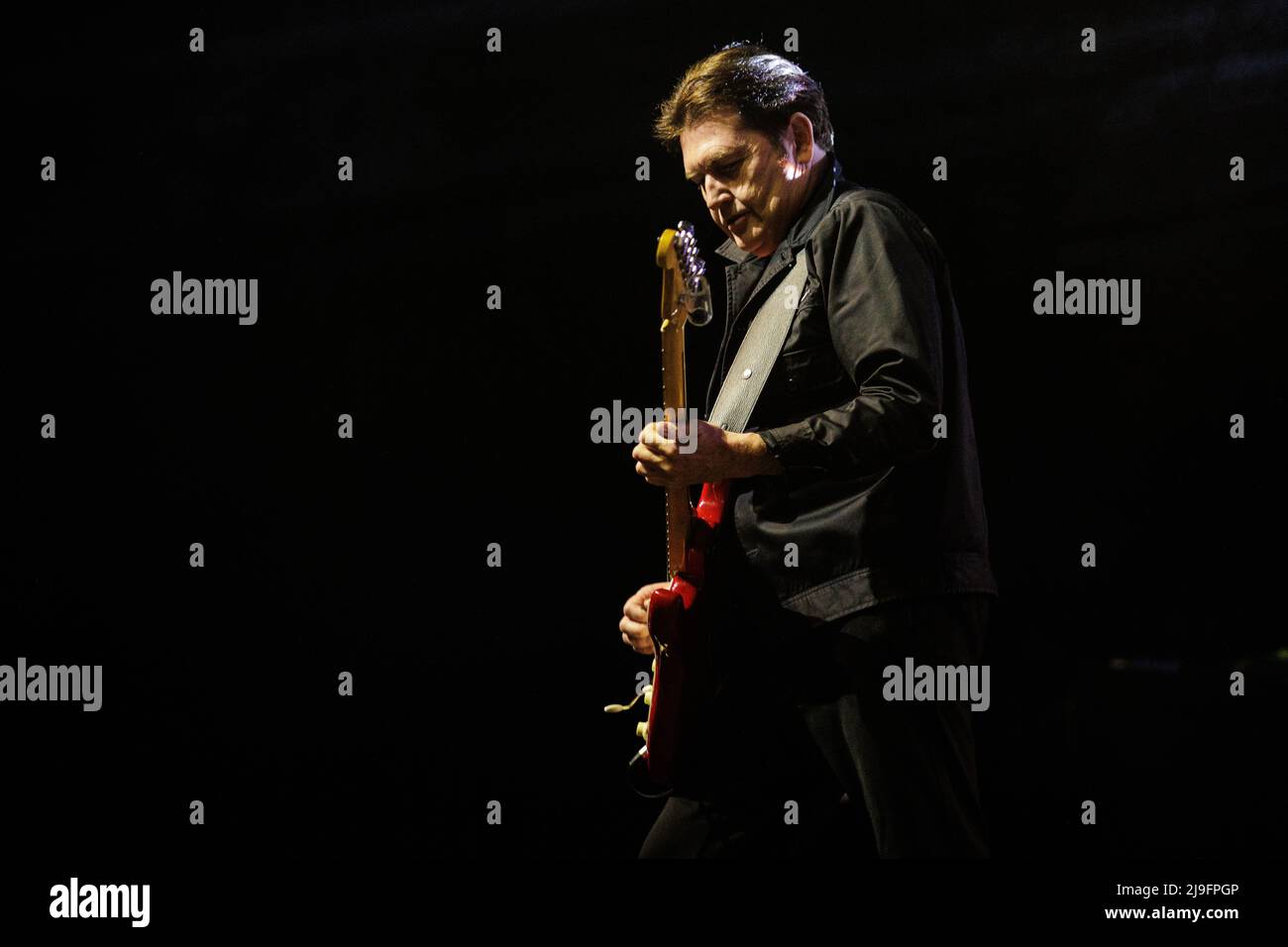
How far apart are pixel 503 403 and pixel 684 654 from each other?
163 cm

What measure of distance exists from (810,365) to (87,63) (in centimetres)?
244

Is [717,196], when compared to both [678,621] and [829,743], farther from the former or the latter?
[829,743]

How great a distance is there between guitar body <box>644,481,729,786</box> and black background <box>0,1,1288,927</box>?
51.3 inches

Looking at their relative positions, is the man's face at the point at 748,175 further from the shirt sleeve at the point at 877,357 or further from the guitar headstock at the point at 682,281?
the shirt sleeve at the point at 877,357

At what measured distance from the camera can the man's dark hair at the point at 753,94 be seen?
6.97 ft

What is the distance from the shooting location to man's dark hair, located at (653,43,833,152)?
6.97 feet

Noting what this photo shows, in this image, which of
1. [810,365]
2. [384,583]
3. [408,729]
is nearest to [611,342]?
[384,583]

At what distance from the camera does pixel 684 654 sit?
1965 mm

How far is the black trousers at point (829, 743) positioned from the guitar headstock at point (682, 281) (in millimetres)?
444

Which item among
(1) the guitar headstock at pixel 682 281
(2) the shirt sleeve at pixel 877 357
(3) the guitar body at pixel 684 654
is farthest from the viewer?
(1) the guitar headstock at pixel 682 281

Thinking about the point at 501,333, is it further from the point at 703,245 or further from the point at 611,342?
the point at 703,245

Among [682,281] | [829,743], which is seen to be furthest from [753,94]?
[829,743]

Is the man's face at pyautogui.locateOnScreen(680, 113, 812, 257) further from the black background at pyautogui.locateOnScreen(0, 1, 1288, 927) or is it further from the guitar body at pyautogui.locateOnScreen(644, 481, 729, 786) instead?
the black background at pyautogui.locateOnScreen(0, 1, 1288, 927)

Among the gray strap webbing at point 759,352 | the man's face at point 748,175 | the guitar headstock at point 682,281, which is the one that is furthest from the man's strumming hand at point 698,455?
the man's face at point 748,175
